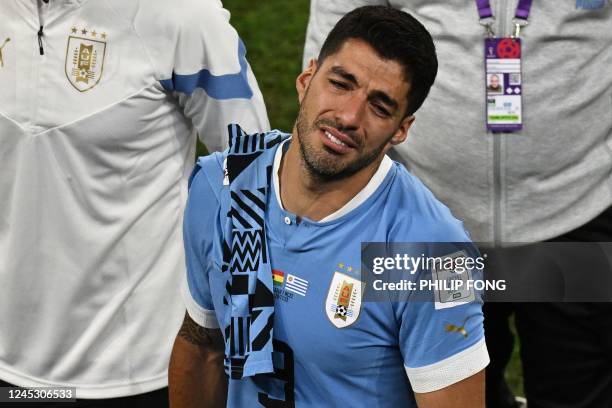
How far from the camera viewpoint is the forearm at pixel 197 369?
369 cm

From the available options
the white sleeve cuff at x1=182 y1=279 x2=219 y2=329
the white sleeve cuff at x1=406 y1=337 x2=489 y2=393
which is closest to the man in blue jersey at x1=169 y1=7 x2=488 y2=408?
the white sleeve cuff at x1=406 y1=337 x2=489 y2=393

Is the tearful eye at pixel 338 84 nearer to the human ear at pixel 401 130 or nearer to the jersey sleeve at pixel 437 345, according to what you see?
the human ear at pixel 401 130

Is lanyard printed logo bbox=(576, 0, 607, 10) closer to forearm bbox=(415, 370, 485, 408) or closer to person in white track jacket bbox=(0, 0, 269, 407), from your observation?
person in white track jacket bbox=(0, 0, 269, 407)

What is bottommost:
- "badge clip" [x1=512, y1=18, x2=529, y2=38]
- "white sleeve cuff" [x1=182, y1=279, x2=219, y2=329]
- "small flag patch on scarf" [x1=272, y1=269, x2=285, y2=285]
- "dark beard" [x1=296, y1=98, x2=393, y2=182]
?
"white sleeve cuff" [x1=182, y1=279, x2=219, y2=329]

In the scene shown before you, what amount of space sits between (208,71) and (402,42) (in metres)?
0.80

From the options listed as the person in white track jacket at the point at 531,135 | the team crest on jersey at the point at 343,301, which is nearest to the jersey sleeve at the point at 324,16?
the person in white track jacket at the point at 531,135

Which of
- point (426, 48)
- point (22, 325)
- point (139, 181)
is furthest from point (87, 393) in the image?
point (426, 48)

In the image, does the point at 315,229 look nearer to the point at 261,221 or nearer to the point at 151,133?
the point at 261,221

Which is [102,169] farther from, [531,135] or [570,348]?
[570,348]

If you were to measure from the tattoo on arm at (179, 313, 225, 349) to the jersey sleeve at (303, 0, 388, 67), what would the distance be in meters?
1.11

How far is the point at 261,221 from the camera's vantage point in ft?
11.1

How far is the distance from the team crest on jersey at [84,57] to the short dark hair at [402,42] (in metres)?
0.76

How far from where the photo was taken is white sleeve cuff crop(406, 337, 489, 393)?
3170 mm

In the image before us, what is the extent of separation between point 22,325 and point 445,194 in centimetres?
134
